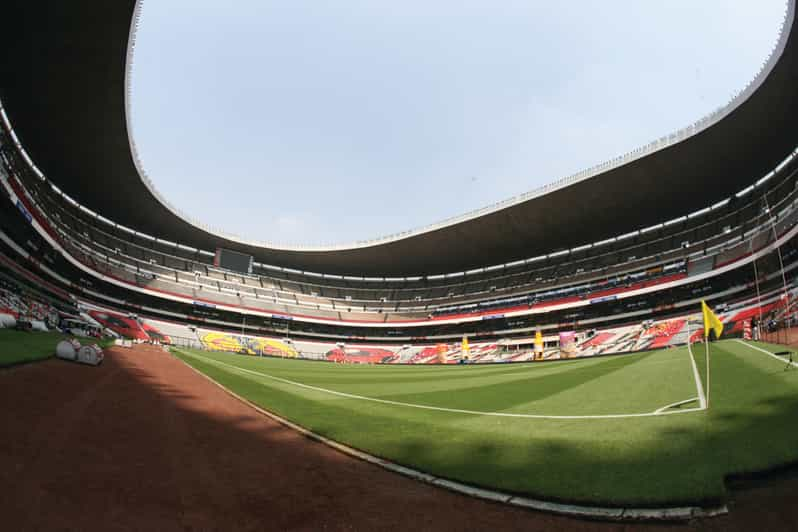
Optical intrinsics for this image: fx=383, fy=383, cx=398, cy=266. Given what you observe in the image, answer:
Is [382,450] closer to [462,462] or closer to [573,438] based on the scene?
[462,462]

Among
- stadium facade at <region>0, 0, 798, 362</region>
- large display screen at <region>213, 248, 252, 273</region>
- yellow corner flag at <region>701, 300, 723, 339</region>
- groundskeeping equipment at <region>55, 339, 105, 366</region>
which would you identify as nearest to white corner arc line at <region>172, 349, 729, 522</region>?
yellow corner flag at <region>701, 300, 723, 339</region>

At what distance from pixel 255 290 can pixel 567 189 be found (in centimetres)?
4364

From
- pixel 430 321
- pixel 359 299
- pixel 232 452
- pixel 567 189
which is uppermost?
pixel 567 189

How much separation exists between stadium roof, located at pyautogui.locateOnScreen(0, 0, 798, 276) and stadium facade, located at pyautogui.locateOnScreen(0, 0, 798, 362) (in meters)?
0.13

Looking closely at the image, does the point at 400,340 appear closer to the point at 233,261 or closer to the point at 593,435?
the point at 233,261

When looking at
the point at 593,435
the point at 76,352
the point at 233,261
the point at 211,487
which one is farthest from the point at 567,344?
the point at 233,261

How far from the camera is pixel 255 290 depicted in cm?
5628

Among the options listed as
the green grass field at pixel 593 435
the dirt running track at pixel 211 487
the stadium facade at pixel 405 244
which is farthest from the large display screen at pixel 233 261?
the dirt running track at pixel 211 487

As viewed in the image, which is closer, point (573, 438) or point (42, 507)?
point (42, 507)

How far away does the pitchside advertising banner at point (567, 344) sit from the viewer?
3319 cm

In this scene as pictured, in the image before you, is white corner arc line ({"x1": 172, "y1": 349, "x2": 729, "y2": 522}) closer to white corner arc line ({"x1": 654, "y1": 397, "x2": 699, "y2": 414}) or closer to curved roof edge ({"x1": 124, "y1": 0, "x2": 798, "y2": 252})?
white corner arc line ({"x1": 654, "y1": 397, "x2": 699, "y2": 414})

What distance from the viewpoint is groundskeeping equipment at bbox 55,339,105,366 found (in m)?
12.3

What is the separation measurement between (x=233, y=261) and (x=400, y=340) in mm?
27208

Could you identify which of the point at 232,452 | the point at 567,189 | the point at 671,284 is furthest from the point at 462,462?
the point at 671,284
